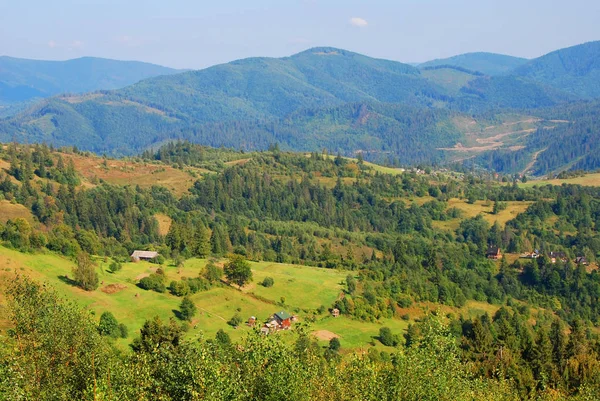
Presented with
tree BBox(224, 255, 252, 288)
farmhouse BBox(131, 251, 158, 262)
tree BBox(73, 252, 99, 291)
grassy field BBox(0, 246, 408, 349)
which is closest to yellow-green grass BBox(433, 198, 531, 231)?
grassy field BBox(0, 246, 408, 349)

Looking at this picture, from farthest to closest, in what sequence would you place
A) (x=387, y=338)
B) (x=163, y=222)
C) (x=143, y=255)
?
(x=163, y=222) < (x=143, y=255) < (x=387, y=338)

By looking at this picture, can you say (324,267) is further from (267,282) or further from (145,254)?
(145,254)

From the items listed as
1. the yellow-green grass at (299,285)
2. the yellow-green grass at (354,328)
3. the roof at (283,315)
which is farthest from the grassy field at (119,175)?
the roof at (283,315)

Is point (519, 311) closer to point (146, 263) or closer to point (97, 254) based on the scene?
point (146, 263)

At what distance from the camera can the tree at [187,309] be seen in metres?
80.3

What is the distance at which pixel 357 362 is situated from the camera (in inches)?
1505

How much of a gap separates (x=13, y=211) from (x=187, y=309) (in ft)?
214

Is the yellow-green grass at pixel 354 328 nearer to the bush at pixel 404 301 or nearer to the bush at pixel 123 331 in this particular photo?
the bush at pixel 404 301

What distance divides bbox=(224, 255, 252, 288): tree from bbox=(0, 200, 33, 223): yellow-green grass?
49907 millimetres

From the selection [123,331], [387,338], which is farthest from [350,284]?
[123,331]

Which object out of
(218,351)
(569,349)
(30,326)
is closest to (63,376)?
(30,326)

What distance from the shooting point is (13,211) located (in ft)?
415

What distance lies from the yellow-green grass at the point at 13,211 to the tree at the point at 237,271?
49907 mm

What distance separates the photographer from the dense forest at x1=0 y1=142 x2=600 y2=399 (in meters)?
35.2
